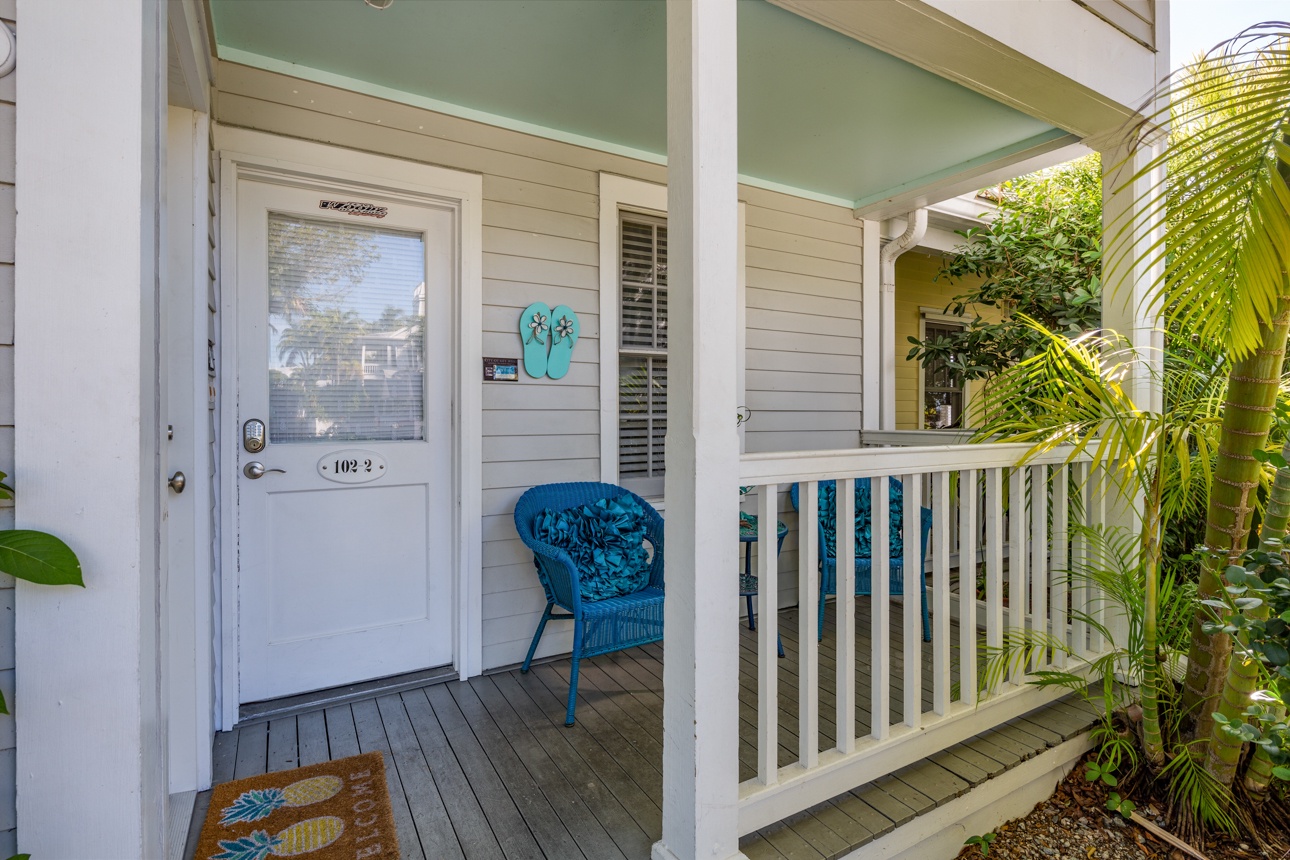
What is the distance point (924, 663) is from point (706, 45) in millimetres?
2637

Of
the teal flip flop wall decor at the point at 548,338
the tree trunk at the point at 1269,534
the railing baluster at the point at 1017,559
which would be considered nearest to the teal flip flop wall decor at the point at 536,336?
the teal flip flop wall decor at the point at 548,338

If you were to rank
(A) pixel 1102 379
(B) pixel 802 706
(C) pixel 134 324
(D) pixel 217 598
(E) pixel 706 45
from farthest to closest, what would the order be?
(D) pixel 217 598, (A) pixel 1102 379, (B) pixel 802 706, (E) pixel 706 45, (C) pixel 134 324

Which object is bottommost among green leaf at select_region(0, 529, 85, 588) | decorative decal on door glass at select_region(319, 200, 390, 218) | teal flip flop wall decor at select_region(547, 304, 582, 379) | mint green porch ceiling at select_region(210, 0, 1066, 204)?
green leaf at select_region(0, 529, 85, 588)

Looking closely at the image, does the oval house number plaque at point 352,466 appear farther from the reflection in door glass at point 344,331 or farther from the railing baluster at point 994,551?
the railing baluster at point 994,551

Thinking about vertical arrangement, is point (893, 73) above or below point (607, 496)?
above

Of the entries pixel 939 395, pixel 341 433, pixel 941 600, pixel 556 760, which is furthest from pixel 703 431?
pixel 939 395

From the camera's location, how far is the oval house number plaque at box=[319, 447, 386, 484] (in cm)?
261

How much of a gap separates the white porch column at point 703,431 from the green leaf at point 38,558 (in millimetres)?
1079

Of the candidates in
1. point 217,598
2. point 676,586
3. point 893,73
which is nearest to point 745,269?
point 893,73

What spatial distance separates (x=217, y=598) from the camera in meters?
2.35

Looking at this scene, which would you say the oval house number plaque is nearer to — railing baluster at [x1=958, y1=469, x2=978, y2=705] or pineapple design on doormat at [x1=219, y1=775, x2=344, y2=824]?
pineapple design on doormat at [x1=219, y1=775, x2=344, y2=824]

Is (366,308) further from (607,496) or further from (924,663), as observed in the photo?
(924,663)

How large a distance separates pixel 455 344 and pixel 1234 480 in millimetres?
2683

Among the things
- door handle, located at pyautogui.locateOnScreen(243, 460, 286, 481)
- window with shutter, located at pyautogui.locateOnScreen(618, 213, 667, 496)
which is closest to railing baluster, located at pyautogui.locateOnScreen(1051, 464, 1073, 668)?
window with shutter, located at pyautogui.locateOnScreen(618, 213, 667, 496)
